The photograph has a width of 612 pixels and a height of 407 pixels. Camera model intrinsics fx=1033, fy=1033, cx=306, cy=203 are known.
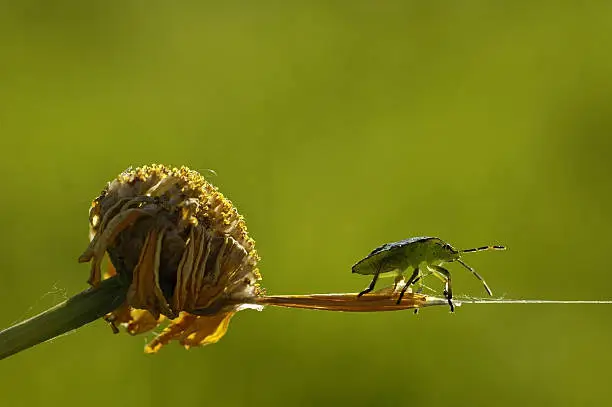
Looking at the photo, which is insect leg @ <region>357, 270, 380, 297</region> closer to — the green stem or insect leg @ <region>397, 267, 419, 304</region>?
insect leg @ <region>397, 267, 419, 304</region>

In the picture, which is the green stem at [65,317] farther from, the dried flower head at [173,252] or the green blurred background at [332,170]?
the green blurred background at [332,170]

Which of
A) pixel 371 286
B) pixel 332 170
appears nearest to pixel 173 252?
pixel 371 286

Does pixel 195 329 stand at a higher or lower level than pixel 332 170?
lower

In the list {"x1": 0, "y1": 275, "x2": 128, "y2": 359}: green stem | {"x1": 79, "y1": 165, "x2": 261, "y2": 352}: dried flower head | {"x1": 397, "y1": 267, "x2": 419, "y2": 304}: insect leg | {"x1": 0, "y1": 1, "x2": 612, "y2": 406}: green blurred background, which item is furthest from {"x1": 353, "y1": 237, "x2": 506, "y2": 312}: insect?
{"x1": 0, "y1": 1, "x2": 612, "y2": 406}: green blurred background

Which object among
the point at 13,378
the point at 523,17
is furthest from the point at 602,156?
the point at 13,378

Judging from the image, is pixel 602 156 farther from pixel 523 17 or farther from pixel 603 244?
pixel 523 17

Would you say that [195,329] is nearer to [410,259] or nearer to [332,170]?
[410,259]

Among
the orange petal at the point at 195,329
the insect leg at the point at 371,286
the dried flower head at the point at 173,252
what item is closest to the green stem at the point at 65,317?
the dried flower head at the point at 173,252
